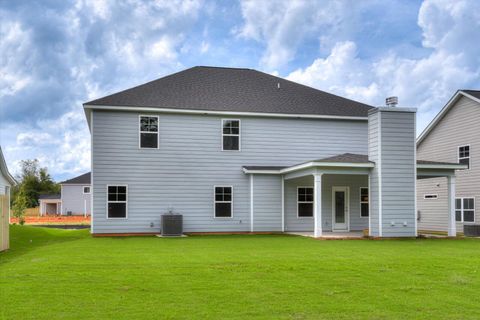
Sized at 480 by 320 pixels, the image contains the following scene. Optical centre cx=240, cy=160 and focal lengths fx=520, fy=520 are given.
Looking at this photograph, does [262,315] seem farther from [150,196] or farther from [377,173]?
[150,196]

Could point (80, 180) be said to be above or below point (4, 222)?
above

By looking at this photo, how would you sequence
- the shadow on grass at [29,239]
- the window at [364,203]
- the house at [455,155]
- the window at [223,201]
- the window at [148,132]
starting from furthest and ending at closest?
the window at [364,203], the house at [455,155], the window at [223,201], the window at [148,132], the shadow on grass at [29,239]

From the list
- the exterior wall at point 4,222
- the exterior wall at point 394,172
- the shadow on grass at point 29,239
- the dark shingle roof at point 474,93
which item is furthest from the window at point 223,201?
the dark shingle roof at point 474,93

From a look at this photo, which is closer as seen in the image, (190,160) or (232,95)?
(190,160)

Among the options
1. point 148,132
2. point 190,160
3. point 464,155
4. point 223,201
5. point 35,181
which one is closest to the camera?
point 148,132

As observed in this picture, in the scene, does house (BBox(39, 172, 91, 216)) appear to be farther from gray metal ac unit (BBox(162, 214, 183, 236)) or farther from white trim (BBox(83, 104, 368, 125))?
gray metal ac unit (BBox(162, 214, 183, 236))

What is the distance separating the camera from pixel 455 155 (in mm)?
24297

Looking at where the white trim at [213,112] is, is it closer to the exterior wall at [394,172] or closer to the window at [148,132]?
the window at [148,132]

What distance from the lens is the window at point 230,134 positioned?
22234 mm

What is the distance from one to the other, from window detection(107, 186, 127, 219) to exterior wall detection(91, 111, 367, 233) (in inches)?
7.9

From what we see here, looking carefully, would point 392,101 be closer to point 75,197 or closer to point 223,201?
point 223,201

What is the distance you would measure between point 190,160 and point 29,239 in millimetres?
6986

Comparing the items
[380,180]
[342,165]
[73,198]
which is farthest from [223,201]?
[73,198]

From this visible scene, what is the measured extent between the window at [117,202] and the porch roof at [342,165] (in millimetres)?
5136
